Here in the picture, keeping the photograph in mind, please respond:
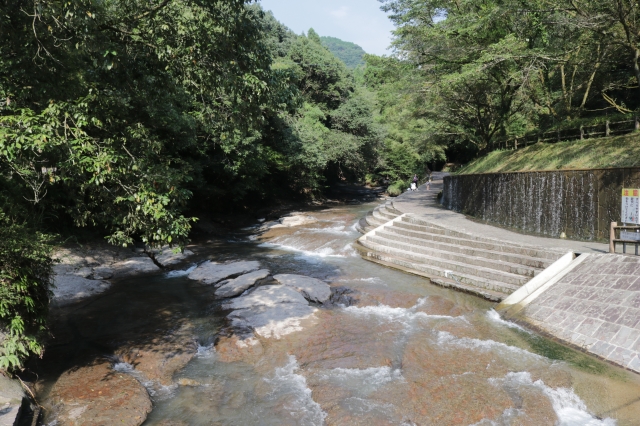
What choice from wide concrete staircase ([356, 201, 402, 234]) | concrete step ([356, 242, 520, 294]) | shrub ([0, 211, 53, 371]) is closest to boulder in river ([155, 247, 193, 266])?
concrete step ([356, 242, 520, 294])

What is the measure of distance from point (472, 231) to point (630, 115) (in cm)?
733

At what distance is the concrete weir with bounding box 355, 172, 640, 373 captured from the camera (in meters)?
7.02

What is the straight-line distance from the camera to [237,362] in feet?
23.5

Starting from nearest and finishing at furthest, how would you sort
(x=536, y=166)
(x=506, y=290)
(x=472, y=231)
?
1. (x=506, y=290)
2. (x=472, y=231)
3. (x=536, y=166)

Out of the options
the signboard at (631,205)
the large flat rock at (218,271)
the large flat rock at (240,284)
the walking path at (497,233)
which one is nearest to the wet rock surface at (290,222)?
the walking path at (497,233)

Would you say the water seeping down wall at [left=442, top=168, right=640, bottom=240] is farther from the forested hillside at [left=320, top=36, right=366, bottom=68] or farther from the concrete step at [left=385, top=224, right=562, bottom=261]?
the forested hillside at [left=320, top=36, right=366, bottom=68]

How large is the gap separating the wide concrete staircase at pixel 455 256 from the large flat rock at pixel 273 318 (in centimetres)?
462

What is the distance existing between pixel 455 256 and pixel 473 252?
57 centimetres

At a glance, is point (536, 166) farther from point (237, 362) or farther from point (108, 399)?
point (108, 399)

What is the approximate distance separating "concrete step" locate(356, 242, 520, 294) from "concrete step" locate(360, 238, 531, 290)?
0.21 ft

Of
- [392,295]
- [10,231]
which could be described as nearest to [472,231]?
[392,295]

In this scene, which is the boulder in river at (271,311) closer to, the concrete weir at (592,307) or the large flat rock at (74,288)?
the large flat rock at (74,288)

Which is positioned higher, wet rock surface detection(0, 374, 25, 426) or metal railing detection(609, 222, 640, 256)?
metal railing detection(609, 222, 640, 256)

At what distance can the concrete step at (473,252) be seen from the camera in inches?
400
